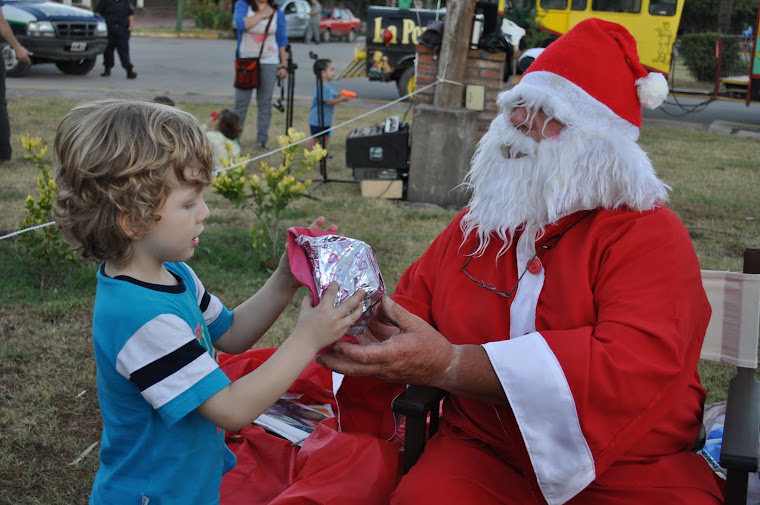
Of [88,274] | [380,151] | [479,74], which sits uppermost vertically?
[479,74]

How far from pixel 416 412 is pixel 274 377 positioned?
536mm

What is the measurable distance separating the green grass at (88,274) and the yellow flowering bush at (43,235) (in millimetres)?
111

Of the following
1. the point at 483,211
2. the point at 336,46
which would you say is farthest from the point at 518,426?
the point at 336,46

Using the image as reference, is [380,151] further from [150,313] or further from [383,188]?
[150,313]

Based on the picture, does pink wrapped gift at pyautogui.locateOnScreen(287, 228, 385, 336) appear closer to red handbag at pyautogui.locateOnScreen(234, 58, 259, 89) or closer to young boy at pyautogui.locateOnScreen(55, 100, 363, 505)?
young boy at pyautogui.locateOnScreen(55, 100, 363, 505)

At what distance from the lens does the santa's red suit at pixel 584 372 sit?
6.46 feet

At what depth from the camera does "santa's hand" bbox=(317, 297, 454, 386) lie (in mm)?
2000

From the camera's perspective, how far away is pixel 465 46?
7.07m

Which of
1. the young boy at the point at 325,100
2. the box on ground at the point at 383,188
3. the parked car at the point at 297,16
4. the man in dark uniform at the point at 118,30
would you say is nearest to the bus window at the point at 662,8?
the young boy at the point at 325,100

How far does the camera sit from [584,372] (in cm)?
196

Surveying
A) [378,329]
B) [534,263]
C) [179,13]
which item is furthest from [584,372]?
[179,13]

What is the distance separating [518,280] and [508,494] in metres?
0.60

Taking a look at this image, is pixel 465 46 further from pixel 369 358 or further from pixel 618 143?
pixel 369 358

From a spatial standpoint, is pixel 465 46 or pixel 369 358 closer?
pixel 369 358
